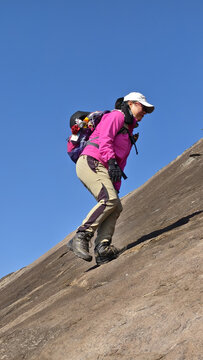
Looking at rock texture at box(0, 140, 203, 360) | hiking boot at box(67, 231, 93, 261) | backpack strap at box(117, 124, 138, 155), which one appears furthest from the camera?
backpack strap at box(117, 124, 138, 155)

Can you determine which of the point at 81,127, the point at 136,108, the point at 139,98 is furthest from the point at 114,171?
the point at 139,98

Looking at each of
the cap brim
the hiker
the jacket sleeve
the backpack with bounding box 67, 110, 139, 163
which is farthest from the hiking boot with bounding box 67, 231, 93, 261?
the cap brim

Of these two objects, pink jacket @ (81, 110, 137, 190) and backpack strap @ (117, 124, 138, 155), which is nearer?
pink jacket @ (81, 110, 137, 190)

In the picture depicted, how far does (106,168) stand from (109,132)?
0.52m

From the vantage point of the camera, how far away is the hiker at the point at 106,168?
644 cm

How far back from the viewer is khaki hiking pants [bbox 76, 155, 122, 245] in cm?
644

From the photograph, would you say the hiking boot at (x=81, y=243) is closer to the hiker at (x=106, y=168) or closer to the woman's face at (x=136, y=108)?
the hiker at (x=106, y=168)

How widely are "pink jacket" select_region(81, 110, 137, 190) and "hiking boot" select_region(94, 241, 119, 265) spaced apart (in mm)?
836

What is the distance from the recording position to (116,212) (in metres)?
6.87

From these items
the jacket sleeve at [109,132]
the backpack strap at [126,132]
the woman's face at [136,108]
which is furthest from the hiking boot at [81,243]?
the woman's face at [136,108]

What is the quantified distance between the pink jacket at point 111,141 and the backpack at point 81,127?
9 centimetres

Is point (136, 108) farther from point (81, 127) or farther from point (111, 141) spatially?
point (81, 127)

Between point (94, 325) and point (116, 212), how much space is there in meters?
3.06

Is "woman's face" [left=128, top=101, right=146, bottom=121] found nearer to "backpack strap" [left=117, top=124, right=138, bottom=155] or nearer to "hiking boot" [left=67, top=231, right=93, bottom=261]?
"backpack strap" [left=117, top=124, right=138, bottom=155]
